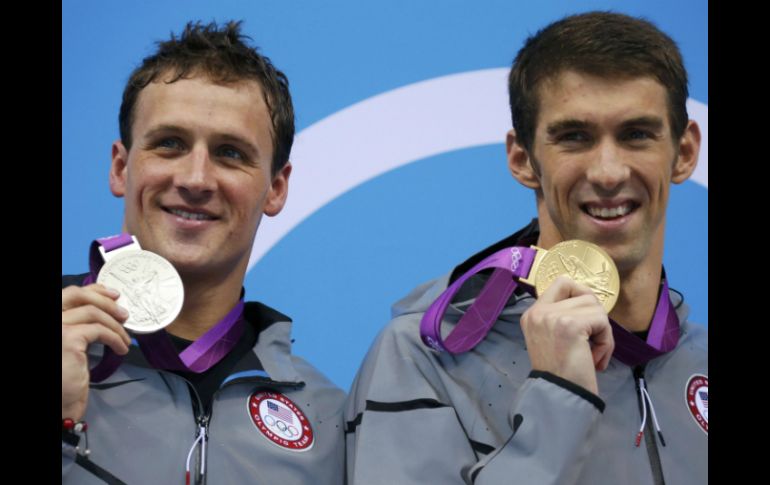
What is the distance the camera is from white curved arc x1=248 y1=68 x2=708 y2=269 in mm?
3594

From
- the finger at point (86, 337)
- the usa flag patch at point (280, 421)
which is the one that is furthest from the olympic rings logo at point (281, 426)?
the finger at point (86, 337)

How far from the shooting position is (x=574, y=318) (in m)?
2.38

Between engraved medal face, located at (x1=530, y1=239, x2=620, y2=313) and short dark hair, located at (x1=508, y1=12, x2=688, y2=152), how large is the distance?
34 cm

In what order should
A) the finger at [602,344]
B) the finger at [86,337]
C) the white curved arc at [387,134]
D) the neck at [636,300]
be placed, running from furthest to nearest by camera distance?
1. the white curved arc at [387,134]
2. the neck at [636,300]
3. the finger at [602,344]
4. the finger at [86,337]

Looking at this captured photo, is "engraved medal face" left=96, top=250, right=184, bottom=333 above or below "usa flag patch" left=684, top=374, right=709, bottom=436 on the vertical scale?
above

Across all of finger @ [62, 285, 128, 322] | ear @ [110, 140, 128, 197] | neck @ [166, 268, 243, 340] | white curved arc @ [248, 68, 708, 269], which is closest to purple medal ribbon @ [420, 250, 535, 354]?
neck @ [166, 268, 243, 340]

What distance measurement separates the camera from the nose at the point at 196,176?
2713 mm

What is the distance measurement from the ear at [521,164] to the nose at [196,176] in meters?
0.78

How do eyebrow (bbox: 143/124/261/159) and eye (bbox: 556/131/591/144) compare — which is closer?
eye (bbox: 556/131/591/144)

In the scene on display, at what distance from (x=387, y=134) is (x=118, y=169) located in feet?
3.35

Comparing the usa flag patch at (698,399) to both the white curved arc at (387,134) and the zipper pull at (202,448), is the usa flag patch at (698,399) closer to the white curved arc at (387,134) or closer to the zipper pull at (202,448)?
the zipper pull at (202,448)

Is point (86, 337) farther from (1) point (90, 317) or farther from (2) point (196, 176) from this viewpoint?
(2) point (196, 176)

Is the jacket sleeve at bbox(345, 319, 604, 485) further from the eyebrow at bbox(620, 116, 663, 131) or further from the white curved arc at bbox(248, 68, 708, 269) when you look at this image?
the white curved arc at bbox(248, 68, 708, 269)

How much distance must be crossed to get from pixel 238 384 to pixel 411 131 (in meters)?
1.30
